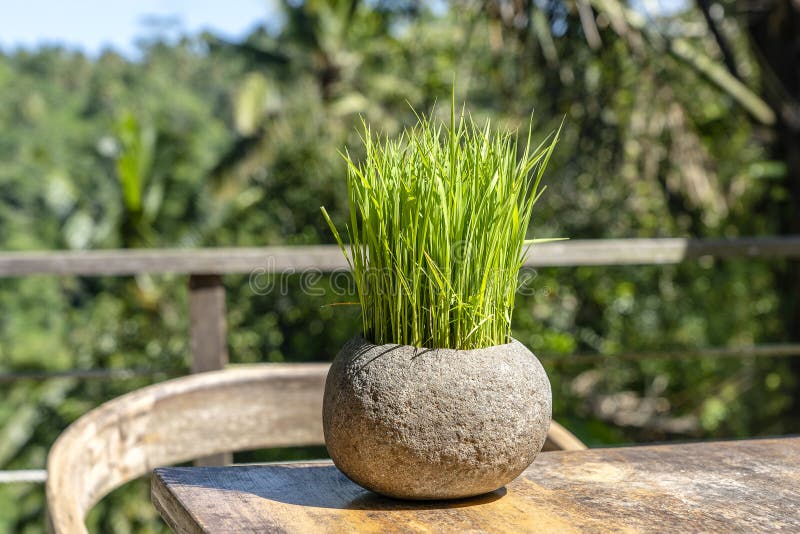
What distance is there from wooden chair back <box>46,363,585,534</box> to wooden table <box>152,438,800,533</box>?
20 cm

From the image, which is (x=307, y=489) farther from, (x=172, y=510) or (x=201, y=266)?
(x=201, y=266)

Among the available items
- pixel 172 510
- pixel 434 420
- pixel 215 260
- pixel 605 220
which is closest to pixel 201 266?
pixel 215 260

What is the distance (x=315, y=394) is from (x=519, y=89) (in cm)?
402

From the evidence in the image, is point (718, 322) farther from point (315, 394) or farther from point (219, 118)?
point (219, 118)

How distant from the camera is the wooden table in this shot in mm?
826

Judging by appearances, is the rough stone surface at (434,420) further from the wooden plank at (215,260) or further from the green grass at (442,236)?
the wooden plank at (215,260)

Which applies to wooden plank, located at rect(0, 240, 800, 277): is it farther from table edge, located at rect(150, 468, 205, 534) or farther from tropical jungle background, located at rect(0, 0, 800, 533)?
table edge, located at rect(150, 468, 205, 534)

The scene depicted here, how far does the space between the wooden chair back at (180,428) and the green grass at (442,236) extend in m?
0.49

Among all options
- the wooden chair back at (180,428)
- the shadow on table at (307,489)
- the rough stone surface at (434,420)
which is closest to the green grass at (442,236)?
the rough stone surface at (434,420)

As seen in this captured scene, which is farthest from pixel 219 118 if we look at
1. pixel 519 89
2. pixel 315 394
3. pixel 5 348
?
pixel 315 394

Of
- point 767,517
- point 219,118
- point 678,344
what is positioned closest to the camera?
point 767,517

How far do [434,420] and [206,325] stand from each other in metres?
1.37

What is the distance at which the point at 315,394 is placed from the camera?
4.94 feet

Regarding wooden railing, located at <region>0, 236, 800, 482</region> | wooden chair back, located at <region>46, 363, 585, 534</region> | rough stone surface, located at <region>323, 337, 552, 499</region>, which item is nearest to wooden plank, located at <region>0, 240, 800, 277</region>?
wooden railing, located at <region>0, 236, 800, 482</region>
